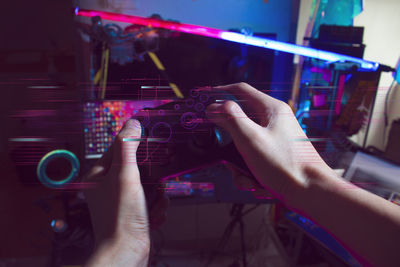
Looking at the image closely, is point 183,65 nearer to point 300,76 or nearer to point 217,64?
point 217,64

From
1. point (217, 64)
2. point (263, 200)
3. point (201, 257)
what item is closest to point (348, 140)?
point (263, 200)

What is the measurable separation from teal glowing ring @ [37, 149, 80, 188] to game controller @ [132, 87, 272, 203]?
45cm

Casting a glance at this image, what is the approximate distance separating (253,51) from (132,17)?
0.43 m

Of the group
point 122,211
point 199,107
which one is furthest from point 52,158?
point 199,107

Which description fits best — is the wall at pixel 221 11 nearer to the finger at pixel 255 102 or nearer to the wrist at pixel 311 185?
the finger at pixel 255 102

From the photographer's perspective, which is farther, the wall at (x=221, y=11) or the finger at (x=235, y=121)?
the wall at (x=221, y=11)

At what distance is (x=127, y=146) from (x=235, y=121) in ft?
0.66

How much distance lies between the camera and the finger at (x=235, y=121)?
0.36 m

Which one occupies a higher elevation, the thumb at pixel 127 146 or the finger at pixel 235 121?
the finger at pixel 235 121

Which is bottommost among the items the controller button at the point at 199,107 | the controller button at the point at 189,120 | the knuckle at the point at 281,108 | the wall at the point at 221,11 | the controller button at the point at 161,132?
the controller button at the point at 161,132

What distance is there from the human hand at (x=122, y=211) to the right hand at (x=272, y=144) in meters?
0.17
